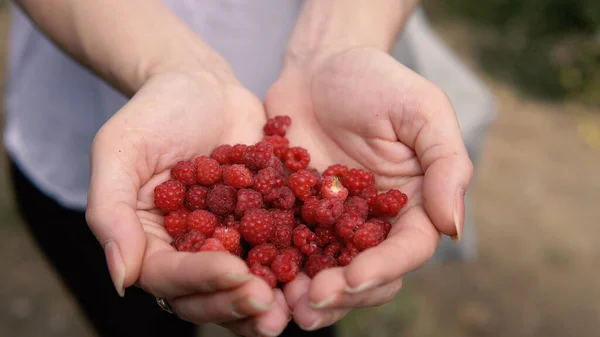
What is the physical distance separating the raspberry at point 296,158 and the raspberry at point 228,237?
326mm

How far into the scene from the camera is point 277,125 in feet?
5.96

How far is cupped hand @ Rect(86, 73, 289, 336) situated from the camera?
3.92 feet

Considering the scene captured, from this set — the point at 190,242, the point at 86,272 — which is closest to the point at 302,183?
the point at 190,242

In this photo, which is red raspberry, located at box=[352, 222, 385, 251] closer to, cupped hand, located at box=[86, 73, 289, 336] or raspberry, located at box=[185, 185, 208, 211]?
cupped hand, located at box=[86, 73, 289, 336]

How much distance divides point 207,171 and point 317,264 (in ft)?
1.42

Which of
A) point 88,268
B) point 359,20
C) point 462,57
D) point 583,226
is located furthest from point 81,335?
point 462,57

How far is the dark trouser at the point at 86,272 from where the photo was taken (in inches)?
79.8

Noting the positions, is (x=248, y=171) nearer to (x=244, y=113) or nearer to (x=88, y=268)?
(x=244, y=113)

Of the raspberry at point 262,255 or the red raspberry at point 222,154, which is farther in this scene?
the red raspberry at point 222,154

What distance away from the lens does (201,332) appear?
3361 millimetres

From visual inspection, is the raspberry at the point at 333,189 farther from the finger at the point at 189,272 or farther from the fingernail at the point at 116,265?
the fingernail at the point at 116,265

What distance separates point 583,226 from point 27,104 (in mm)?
3350

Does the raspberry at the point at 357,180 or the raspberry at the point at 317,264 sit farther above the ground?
the raspberry at the point at 357,180

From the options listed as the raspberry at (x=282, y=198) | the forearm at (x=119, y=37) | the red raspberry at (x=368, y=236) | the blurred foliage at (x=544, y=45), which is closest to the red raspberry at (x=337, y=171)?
the raspberry at (x=282, y=198)
